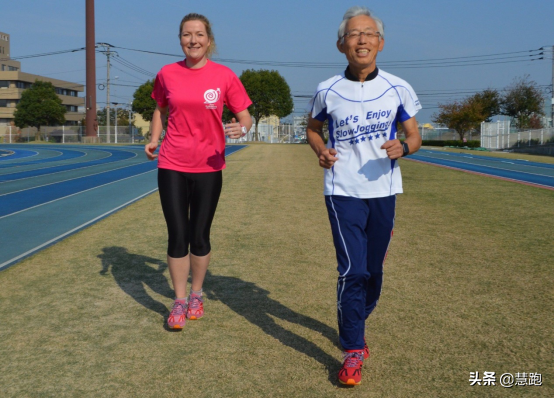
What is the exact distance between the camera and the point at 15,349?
13.0 ft

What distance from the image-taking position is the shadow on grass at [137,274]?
5.19 metres

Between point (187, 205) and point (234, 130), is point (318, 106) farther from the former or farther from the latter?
point (187, 205)

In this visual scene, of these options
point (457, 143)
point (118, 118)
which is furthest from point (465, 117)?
point (118, 118)

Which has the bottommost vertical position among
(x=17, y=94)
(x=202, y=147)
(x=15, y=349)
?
(x=15, y=349)

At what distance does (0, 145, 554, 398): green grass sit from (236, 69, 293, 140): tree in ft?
265

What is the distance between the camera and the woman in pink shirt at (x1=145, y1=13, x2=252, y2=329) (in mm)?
4352

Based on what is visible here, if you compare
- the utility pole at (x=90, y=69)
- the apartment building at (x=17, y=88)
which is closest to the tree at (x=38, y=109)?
the apartment building at (x=17, y=88)

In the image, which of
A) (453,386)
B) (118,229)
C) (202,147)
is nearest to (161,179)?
(202,147)

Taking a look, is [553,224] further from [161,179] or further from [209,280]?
[161,179]

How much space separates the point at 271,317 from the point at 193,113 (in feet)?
5.25

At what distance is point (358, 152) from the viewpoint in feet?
11.8

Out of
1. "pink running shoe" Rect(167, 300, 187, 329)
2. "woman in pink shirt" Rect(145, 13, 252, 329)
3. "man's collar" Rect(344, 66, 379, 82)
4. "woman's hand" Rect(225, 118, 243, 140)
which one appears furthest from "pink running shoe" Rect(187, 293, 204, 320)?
"man's collar" Rect(344, 66, 379, 82)

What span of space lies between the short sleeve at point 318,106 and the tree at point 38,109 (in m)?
88.3

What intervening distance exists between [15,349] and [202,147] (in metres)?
1.79
